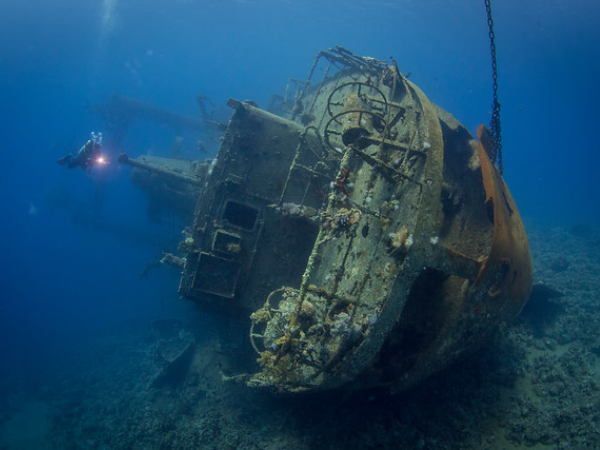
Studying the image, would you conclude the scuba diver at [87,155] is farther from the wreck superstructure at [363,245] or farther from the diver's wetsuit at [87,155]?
the wreck superstructure at [363,245]

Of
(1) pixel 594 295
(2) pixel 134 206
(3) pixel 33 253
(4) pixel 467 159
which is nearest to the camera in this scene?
(4) pixel 467 159

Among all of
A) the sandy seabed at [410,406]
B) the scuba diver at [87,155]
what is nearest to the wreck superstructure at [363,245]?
the sandy seabed at [410,406]

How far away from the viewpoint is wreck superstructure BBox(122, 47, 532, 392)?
3480mm

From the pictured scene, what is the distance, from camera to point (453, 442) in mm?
4137

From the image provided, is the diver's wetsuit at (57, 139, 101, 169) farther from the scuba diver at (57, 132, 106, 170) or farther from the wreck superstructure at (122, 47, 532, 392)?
the wreck superstructure at (122, 47, 532, 392)

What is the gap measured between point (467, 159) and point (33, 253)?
65.0 m

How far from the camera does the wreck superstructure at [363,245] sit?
3.48 m

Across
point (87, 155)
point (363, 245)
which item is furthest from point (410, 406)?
point (87, 155)

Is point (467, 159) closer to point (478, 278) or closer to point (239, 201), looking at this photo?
point (478, 278)

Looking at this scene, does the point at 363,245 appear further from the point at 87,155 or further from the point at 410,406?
the point at 87,155

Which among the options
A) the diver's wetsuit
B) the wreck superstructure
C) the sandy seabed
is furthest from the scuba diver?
the sandy seabed

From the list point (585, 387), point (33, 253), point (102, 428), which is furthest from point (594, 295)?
point (33, 253)

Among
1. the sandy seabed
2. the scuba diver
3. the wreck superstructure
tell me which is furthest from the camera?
the scuba diver

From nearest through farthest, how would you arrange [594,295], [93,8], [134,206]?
1. [594,295]
2. [134,206]
3. [93,8]
